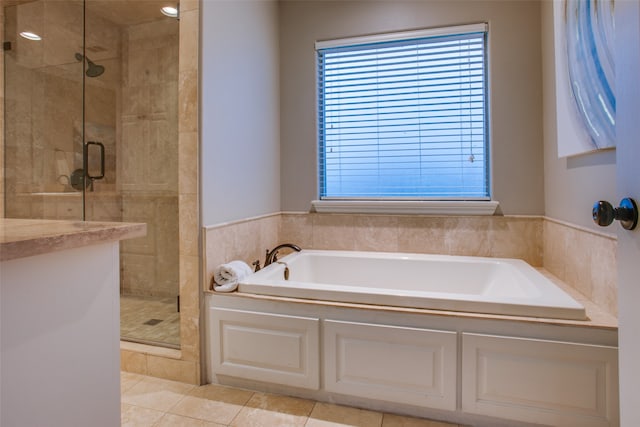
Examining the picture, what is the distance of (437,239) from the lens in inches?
98.8

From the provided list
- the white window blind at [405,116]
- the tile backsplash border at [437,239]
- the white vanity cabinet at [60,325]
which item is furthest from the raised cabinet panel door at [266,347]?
the white window blind at [405,116]

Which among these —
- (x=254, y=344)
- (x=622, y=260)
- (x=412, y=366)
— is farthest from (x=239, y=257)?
(x=622, y=260)

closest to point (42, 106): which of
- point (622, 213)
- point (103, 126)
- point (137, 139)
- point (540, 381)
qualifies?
point (103, 126)

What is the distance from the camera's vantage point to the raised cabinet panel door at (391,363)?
1.52 metres

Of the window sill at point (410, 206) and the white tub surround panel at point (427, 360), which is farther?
the window sill at point (410, 206)

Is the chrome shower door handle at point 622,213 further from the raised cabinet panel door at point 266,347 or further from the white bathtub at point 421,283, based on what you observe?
the raised cabinet panel door at point 266,347

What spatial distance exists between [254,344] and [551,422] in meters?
1.35

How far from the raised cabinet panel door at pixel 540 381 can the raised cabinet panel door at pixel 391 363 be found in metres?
0.09

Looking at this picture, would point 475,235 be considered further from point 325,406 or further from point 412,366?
point 325,406

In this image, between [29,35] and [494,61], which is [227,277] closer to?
[494,61]

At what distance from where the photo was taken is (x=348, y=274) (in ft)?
8.23

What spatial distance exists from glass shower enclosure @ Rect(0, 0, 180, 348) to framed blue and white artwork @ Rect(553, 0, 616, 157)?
8.41 feet

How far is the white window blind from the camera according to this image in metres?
2.47

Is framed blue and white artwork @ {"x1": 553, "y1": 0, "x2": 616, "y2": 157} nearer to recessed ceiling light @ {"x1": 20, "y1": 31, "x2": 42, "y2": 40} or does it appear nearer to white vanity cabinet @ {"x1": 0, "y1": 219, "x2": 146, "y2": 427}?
white vanity cabinet @ {"x1": 0, "y1": 219, "x2": 146, "y2": 427}
